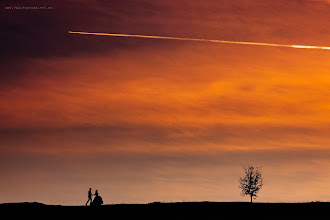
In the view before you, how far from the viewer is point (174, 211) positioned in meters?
63.2

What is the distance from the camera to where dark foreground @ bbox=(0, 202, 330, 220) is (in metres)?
61.3

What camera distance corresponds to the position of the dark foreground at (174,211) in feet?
201

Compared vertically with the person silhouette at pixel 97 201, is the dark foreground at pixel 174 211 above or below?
below

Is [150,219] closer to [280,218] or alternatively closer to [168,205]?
[168,205]

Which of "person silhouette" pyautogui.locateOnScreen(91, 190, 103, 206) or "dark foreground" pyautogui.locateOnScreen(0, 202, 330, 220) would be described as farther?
"person silhouette" pyautogui.locateOnScreen(91, 190, 103, 206)

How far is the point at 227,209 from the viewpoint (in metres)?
64.4

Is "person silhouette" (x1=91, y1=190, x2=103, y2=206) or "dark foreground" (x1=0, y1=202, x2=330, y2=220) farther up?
"person silhouette" (x1=91, y1=190, x2=103, y2=206)

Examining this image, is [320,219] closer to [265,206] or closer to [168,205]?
[265,206]

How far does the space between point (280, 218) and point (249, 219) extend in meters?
2.85

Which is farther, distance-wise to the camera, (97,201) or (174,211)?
(97,201)

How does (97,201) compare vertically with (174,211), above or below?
above

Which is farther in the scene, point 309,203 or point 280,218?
point 309,203

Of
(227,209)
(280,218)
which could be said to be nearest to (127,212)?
(227,209)

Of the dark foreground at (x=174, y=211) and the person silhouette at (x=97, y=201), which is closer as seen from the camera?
the dark foreground at (x=174, y=211)
